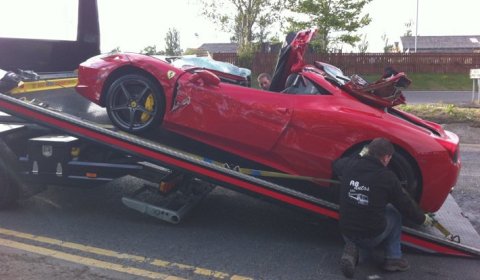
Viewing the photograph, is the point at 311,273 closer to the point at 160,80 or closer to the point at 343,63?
the point at 160,80

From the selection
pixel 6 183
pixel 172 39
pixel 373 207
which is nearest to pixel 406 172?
pixel 373 207

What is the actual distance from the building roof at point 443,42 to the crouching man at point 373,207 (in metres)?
69.5

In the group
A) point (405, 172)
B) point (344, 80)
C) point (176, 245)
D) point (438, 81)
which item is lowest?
point (438, 81)

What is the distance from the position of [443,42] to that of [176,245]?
7463 cm

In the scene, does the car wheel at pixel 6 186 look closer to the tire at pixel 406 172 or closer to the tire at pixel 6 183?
the tire at pixel 6 183

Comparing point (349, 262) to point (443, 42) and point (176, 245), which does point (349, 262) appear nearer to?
point (176, 245)

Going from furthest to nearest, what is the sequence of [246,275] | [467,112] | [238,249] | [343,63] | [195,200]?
[343,63], [467,112], [195,200], [238,249], [246,275]

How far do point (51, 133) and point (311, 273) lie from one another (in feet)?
11.4

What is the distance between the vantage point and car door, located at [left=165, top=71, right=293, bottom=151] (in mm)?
4961

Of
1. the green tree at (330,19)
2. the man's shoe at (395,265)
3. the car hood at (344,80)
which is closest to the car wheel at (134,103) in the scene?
the car hood at (344,80)

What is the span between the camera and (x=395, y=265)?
4.31m

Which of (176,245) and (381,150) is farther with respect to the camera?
(176,245)

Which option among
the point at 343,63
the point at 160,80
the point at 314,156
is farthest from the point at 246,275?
the point at 343,63

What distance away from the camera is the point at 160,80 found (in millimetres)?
5254
